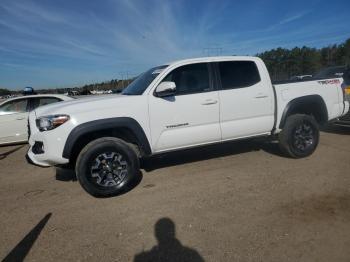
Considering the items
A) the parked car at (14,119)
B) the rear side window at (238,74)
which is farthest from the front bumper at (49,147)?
the parked car at (14,119)

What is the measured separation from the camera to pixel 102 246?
11.3 ft

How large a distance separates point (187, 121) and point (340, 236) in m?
2.68

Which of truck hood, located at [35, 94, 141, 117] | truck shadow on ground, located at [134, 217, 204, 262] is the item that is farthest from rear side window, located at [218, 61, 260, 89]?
truck shadow on ground, located at [134, 217, 204, 262]

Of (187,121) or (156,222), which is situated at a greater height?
(187,121)

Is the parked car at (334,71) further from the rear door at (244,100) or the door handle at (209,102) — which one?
the door handle at (209,102)

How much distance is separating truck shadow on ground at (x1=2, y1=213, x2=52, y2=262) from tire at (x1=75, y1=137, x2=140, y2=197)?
0.84 meters

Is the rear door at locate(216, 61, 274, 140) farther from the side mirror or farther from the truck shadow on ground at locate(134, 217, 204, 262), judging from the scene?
the truck shadow on ground at locate(134, 217, 204, 262)

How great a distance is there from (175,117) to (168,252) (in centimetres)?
237

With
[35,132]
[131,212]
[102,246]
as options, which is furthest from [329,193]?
[35,132]

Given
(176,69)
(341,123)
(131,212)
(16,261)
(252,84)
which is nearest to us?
(16,261)

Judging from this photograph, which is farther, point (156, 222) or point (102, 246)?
point (156, 222)

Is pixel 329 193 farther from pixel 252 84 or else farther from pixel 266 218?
pixel 252 84

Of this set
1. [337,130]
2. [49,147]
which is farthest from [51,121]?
[337,130]

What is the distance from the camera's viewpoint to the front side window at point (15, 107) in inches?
364
